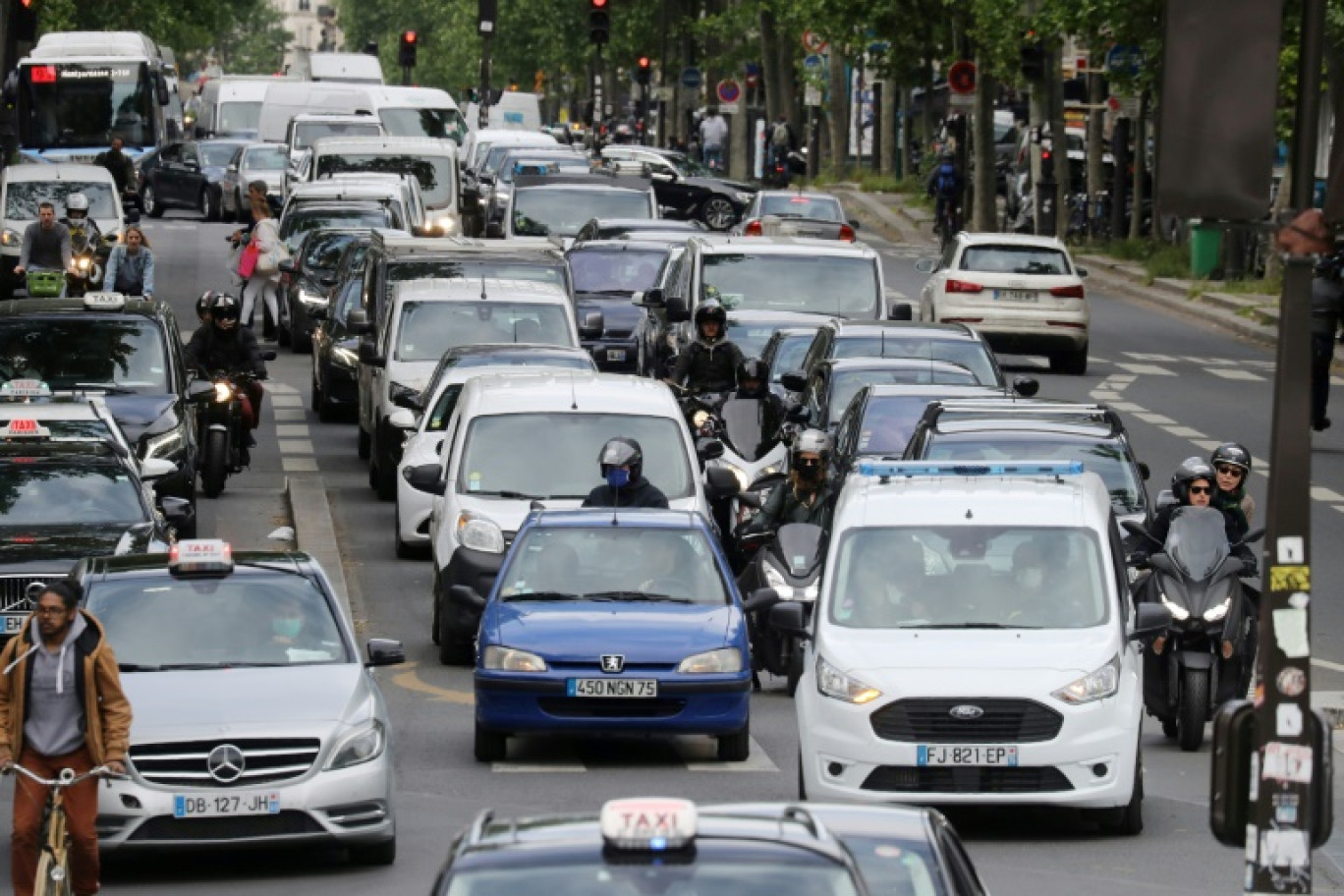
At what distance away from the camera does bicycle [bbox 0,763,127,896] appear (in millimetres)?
11836

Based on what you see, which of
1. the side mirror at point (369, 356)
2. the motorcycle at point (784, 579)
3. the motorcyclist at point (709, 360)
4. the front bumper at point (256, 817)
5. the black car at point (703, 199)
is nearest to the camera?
the front bumper at point (256, 817)

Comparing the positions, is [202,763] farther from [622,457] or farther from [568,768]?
[622,457]

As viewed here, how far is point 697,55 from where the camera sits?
10506 centimetres

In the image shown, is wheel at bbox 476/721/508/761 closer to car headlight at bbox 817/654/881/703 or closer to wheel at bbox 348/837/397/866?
wheel at bbox 348/837/397/866

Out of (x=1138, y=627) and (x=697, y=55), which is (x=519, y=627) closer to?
(x=1138, y=627)

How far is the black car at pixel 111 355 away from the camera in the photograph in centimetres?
2455

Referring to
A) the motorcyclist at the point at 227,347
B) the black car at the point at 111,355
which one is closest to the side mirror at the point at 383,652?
the black car at the point at 111,355

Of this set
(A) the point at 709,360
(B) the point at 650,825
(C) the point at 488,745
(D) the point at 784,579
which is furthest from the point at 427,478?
(B) the point at 650,825

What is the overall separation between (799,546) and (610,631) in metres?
3.12

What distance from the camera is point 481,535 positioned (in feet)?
67.3

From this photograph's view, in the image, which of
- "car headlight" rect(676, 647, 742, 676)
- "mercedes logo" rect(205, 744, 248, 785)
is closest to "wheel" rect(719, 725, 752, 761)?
"car headlight" rect(676, 647, 742, 676)

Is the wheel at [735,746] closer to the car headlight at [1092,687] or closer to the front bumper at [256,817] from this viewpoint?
the car headlight at [1092,687]

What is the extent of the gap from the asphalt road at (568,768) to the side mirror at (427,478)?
3.46 feet

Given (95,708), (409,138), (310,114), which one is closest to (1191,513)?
(95,708)
